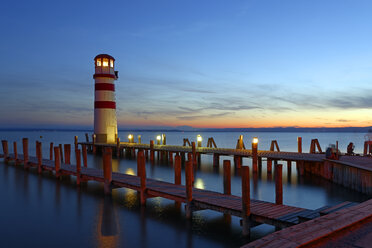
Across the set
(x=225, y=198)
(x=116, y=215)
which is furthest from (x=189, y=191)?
(x=116, y=215)

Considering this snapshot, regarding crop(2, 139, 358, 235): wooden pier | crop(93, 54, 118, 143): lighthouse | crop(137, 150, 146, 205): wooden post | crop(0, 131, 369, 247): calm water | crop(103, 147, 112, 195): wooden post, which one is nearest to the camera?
crop(2, 139, 358, 235): wooden pier

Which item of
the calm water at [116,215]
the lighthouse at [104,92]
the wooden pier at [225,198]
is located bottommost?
the calm water at [116,215]

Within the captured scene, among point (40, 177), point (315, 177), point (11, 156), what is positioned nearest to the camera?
point (315, 177)

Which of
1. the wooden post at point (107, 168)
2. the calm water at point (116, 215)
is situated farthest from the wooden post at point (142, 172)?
the wooden post at point (107, 168)

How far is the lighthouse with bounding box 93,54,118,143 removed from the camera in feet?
117

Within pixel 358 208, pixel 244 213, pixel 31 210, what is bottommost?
pixel 31 210

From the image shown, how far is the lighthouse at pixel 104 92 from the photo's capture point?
1399 inches

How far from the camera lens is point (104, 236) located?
11.0 meters

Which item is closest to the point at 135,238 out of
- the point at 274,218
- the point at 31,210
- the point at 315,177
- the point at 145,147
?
the point at 274,218

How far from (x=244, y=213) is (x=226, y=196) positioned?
2149mm

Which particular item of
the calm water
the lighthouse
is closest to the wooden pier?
the calm water

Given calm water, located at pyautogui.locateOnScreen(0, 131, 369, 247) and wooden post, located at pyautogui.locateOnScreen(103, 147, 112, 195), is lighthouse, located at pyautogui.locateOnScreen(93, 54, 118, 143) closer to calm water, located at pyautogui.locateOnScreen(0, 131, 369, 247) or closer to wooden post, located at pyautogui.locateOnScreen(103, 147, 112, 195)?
calm water, located at pyautogui.locateOnScreen(0, 131, 369, 247)

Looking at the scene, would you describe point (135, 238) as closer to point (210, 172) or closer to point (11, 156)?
point (210, 172)

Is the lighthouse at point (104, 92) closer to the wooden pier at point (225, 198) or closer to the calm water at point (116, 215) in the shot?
the calm water at point (116, 215)
